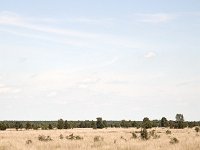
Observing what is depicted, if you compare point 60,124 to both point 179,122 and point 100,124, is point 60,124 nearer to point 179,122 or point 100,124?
point 100,124

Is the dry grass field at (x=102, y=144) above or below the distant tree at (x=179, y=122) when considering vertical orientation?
below

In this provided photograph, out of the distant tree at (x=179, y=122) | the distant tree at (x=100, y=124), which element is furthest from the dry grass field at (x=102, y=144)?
the distant tree at (x=100, y=124)

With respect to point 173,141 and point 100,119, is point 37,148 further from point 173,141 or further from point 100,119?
Answer: point 100,119

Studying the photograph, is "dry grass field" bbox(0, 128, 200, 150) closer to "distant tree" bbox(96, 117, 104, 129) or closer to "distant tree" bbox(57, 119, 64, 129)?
"distant tree" bbox(57, 119, 64, 129)

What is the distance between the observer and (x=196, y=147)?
22703 millimetres

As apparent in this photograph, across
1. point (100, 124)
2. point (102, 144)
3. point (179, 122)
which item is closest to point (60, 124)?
point (100, 124)

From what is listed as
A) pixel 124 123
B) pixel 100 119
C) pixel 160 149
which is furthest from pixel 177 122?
pixel 160 149

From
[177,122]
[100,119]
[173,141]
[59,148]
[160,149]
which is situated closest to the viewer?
[160,149]

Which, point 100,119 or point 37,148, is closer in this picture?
point 37,148

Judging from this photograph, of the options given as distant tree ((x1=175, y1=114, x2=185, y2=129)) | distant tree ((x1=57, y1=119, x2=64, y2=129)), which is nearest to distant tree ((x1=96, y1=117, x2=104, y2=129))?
distant tree ((x1=57, y1=119, x2=64, y2=129))

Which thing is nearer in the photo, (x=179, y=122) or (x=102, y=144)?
(x=102, y=144)

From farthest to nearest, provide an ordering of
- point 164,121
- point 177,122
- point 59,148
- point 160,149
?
point 164,121
point 177,122
point 59,148
point 160,149

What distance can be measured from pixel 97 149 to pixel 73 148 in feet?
5.62

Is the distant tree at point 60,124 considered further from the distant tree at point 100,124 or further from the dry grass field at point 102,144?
the dry grass field at point 102,144
